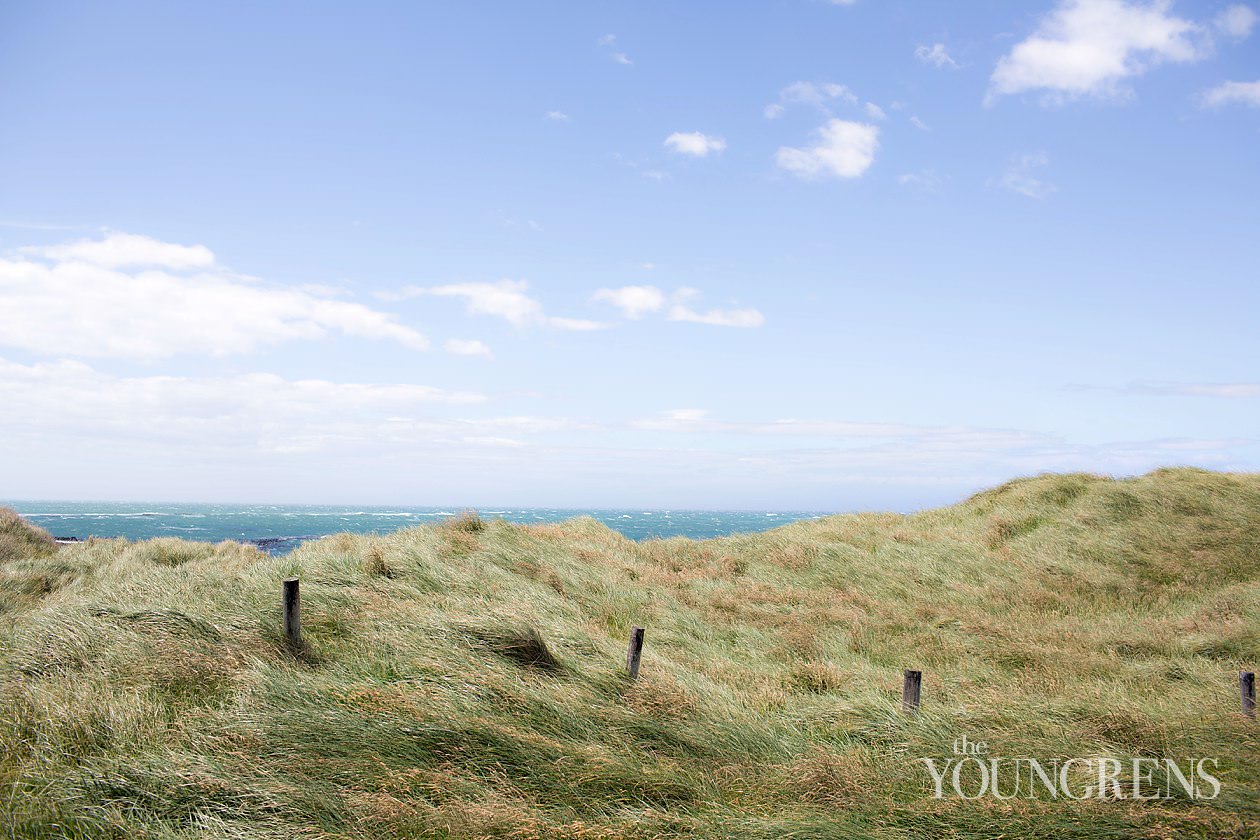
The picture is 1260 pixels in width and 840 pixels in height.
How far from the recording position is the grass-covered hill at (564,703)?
16.2 ft

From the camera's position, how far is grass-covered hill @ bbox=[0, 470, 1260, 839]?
493cm

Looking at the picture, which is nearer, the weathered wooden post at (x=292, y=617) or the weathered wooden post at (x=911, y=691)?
the weathered wooden post at (x=911, y=691)

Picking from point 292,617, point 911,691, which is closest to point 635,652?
point 911,691

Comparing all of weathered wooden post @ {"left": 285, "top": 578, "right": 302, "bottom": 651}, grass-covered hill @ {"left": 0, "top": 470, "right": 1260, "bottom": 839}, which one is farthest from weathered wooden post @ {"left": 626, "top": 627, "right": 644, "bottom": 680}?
weathered wooden post @ {"left": 285, "top": 578, "right": 302, "bottom": 651}

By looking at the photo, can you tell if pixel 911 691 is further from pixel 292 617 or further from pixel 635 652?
pixel 292 617

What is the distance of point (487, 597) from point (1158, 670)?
1020 centimetres

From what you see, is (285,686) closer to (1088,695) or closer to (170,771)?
(170,771)

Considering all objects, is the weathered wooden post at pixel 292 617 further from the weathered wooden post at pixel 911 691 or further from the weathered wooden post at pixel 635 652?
the weathered wooden post at pixel 911 691

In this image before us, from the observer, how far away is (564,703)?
6.85 metres

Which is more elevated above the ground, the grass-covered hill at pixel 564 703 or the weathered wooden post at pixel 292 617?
the weathered wooden post at pixel 292 617

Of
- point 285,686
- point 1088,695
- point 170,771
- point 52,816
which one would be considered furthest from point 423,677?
point 1088,695

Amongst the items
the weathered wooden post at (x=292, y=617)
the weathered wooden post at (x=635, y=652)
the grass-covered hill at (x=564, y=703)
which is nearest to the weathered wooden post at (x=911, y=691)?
the grass-covered hill at (x=564, y=703)

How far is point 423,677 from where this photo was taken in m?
7.11

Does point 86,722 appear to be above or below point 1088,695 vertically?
above
